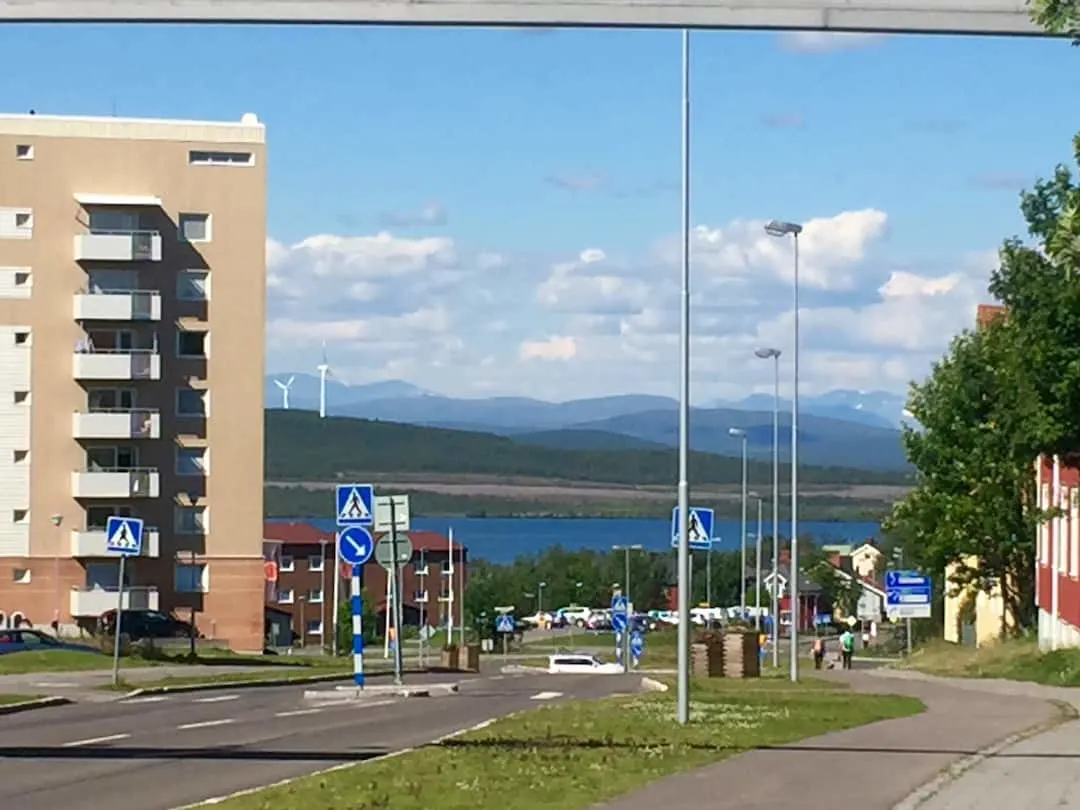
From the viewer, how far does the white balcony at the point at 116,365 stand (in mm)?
76438

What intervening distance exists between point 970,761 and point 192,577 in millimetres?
62281

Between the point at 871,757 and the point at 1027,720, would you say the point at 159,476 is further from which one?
the point at 871,757

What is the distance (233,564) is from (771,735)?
59594 mm

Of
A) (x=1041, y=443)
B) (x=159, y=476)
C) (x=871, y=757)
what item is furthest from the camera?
(x=159, y=476)

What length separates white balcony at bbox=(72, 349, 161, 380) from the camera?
76.4m

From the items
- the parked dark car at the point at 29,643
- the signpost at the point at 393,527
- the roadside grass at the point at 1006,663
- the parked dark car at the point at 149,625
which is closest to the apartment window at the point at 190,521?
→ the parked dark car at the point at 149,625

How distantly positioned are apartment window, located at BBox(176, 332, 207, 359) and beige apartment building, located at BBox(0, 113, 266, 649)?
54 mm

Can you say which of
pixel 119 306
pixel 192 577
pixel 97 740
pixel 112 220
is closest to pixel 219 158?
pixel 112 220

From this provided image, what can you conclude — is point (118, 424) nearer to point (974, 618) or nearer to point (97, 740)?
point (974, 618)

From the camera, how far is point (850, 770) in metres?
17.5

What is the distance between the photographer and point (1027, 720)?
2564 cm

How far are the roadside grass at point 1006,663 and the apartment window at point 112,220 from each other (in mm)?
34372

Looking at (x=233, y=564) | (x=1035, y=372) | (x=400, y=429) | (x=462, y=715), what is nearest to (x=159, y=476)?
(x=233, y=564)

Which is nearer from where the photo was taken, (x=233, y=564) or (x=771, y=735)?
(x=771, y=735)
